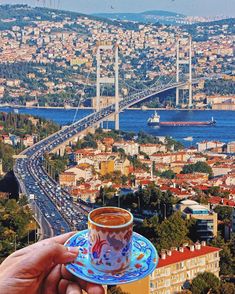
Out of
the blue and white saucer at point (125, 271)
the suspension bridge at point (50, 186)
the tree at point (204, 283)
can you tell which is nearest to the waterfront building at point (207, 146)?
the suspension bridge at point (50, 186)

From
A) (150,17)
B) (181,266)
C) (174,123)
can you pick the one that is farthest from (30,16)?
(181,266)

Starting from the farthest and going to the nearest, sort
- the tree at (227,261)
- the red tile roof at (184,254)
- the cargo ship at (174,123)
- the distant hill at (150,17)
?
the distant hill at (150,17) < the cargo ship at (174,123) < the tree at (227,261) < the red tile roof at (184,254)

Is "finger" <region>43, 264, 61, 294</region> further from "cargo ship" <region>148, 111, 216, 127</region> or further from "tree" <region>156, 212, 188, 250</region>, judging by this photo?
"cargo ship" <region>148, 111, 216, 127</region>

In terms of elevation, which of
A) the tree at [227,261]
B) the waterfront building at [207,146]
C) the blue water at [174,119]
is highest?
the tree at [227,261]

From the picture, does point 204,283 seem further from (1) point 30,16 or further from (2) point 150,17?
(2) point 150,17

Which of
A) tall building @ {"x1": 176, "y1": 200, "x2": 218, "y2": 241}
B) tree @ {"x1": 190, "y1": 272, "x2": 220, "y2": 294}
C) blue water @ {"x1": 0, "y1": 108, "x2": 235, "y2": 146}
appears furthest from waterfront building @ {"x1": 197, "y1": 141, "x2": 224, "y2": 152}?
tree @ {"x1": 190, "y1": 272, "x2": 220, "y2": 294}

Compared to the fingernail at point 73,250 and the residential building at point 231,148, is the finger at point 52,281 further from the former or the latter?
the residential building at point 231,148
